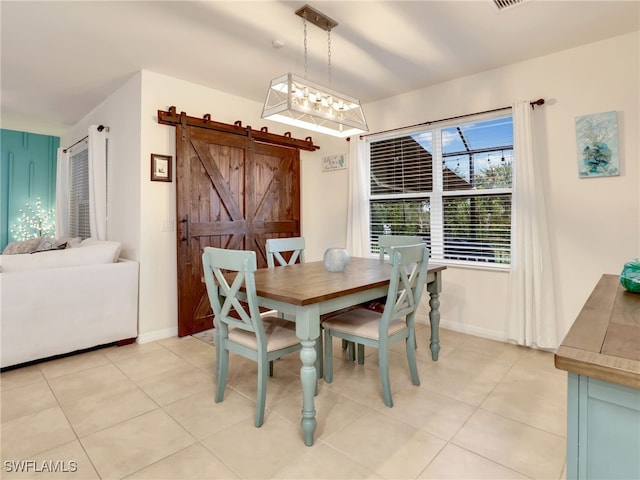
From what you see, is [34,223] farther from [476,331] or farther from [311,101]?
[476,331]

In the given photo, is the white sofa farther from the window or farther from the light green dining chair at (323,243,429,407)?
the window

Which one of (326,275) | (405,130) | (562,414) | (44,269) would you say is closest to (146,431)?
(326,275)

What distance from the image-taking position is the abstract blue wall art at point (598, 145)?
8.81 feet

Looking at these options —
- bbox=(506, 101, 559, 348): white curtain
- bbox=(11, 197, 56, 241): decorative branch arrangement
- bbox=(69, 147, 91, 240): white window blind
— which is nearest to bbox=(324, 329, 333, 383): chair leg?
bbox=(506, 101, 559, 348): white curtain

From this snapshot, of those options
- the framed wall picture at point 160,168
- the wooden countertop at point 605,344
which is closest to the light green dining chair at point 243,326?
the wooden countertop at point 605,344

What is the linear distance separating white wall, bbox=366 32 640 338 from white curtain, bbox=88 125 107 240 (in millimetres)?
3907

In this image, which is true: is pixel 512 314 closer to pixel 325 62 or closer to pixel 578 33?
pixel 578 33

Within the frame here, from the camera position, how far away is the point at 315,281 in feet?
7.14

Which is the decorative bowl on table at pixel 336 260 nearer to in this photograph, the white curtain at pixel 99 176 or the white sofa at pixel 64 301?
the white sofa at pixel 64 301

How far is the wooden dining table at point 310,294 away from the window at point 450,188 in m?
1.03

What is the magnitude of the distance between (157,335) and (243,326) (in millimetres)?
1870

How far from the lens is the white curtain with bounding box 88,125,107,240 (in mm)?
3891

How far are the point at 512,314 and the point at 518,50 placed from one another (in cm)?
227

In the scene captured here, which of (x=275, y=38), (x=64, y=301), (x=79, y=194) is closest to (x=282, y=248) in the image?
(x=275, y=38)
